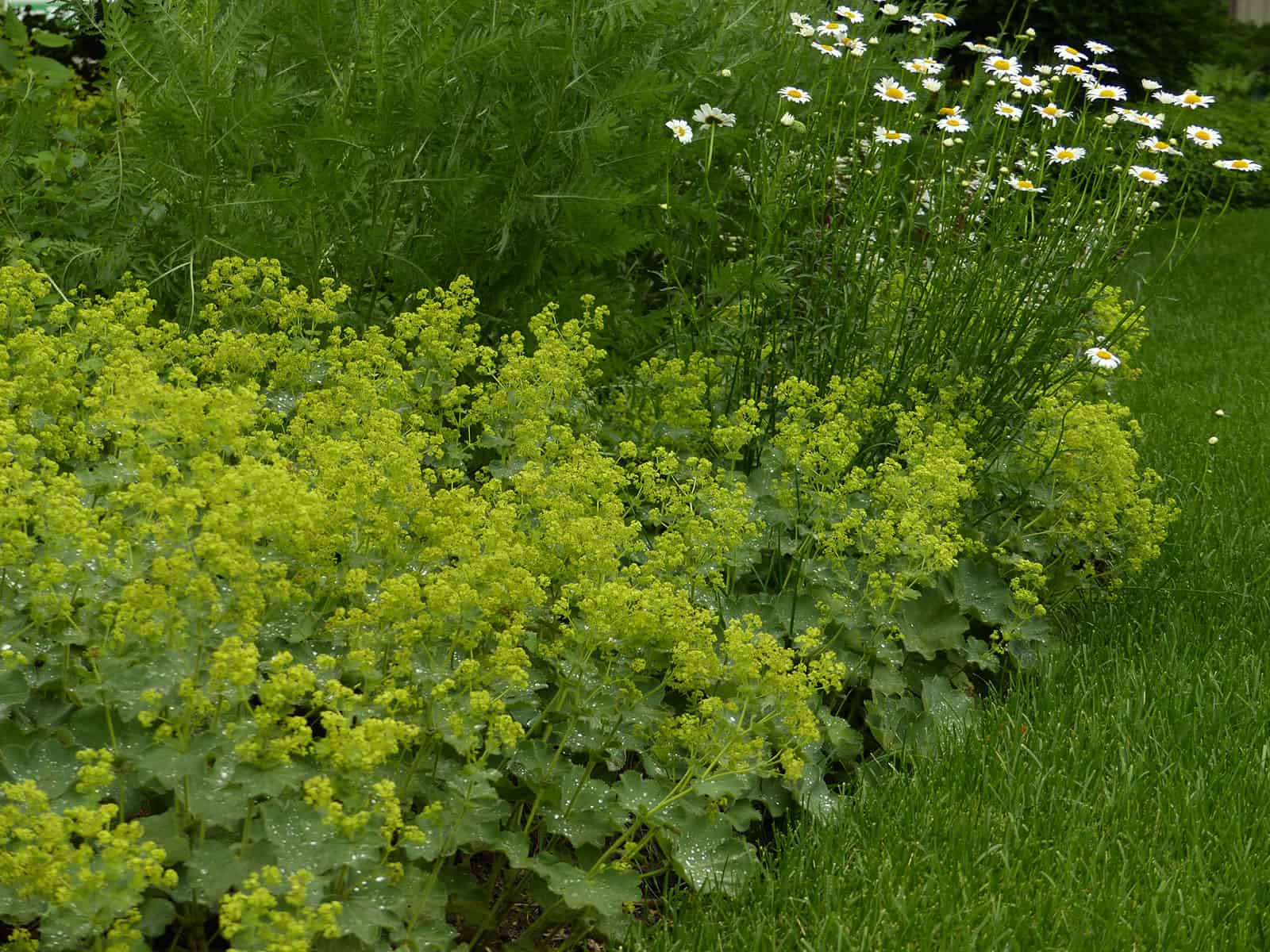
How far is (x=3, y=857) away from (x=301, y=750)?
1.34 ft

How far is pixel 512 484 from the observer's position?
3.15 meters

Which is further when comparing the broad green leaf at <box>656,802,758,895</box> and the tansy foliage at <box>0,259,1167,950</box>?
the broad green leaf at <box>656,802,758,895</box>

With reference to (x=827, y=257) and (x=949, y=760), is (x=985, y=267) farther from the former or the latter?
(x=949, y=760)

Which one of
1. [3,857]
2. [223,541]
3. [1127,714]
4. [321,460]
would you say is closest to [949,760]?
[1127,714]

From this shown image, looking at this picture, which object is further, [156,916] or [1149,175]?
[1149,175]

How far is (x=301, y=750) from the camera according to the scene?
2.05m

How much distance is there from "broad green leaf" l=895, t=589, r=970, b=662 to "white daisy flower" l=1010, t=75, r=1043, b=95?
1.66 meters

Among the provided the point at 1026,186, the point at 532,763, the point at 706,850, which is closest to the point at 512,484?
the point at 532,763

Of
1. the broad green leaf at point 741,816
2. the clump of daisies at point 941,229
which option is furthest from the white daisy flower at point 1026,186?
the broad green leaf at point 741,816

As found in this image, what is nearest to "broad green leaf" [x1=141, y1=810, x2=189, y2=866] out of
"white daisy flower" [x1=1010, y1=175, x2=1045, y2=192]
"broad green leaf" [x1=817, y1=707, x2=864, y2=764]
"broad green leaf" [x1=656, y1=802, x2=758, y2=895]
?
"broad green leaf" [x1=656, y1=802, x2=758, y2=895]

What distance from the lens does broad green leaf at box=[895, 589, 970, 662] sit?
343 centimetres

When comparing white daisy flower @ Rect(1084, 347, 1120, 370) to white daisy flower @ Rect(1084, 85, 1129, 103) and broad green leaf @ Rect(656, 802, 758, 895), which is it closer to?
white daisy flower @ Rect(1084, 85, 1129, 103)

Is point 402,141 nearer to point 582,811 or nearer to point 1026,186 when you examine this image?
point 1026,186

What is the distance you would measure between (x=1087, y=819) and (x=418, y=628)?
150 cm
